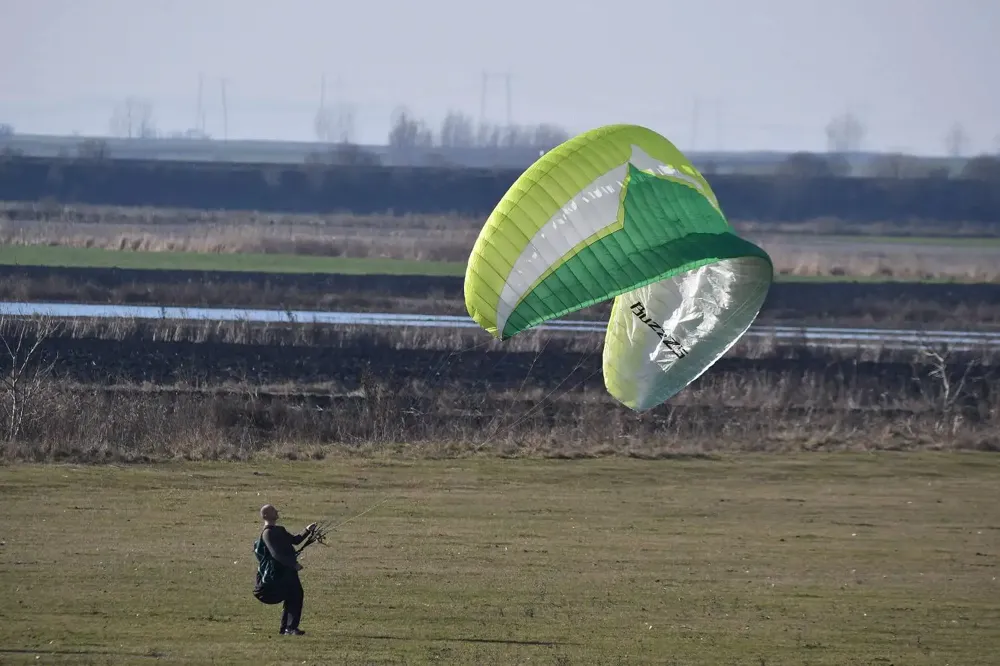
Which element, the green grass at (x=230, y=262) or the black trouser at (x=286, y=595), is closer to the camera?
the black trouser at (x=286, y=595)

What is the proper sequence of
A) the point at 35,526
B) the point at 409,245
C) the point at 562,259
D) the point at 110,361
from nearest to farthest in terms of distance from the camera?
the point at 562,259, the point at 35,526, the point at 110,361, the point at 409,245

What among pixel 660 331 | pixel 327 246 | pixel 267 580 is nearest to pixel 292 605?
pixel 267 580

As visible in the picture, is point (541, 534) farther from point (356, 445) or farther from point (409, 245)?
point (409, 245)

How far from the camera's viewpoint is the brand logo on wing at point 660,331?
645 inches

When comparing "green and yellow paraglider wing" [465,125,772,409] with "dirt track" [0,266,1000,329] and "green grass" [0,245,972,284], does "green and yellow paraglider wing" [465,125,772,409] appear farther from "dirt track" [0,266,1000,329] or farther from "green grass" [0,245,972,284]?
"green grass" [0,245,972,284]

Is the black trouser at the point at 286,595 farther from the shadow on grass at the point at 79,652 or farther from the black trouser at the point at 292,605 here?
the shadow on grass at the point at 79,652

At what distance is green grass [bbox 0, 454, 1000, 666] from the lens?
48.5ft

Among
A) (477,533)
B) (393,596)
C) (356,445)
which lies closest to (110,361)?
(356,445)

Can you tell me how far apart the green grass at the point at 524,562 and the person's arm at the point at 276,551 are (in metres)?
0.77

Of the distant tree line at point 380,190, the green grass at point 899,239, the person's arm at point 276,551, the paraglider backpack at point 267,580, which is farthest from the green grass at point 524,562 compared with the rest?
the distant tree line at point 380,190

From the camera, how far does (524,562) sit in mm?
18828

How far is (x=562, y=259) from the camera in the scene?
14797 mm

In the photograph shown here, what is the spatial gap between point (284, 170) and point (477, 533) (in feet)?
260

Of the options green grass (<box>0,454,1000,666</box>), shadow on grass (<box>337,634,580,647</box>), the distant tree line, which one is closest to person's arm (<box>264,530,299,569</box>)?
green grass (<box>0,454,1000,666</box>)
